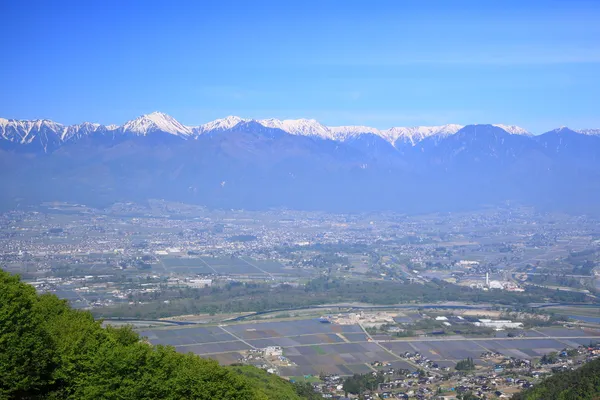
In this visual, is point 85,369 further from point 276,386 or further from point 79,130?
point 79,130

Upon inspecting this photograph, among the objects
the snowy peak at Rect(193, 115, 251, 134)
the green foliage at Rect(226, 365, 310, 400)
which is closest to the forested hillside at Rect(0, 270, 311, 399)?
the green foliage at Rect(226, 365, 310, 400)

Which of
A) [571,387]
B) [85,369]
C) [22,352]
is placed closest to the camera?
[22,352]

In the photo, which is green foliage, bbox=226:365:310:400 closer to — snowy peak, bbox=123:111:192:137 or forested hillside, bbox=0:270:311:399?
forested hillside, bbox=0:270:311:399

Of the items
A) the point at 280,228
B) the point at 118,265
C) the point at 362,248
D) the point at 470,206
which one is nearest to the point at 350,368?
the point at 118,265

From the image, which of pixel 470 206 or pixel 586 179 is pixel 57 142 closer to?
pixel 470 206

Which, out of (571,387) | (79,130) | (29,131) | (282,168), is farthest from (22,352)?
(79,130)

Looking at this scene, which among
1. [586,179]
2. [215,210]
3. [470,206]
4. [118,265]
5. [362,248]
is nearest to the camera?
[118,265]

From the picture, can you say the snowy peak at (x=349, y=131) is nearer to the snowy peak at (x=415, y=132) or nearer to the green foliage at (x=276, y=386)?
the snowy peak at (x=415, y=132)
